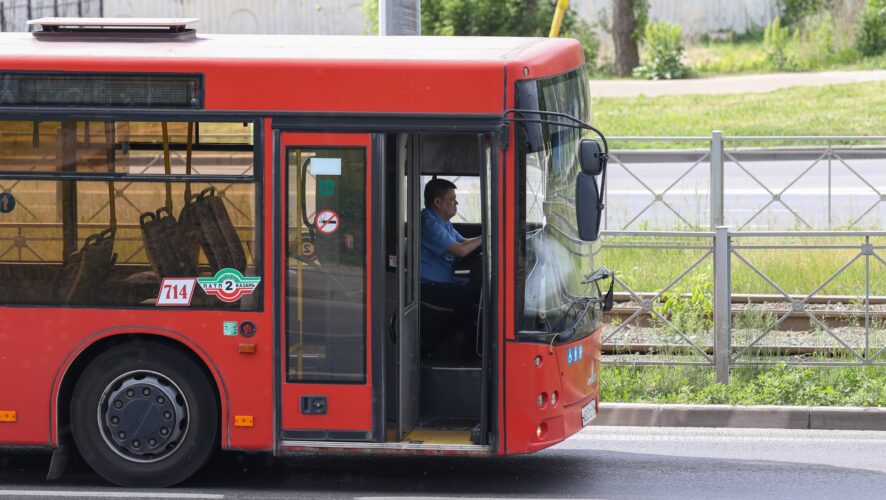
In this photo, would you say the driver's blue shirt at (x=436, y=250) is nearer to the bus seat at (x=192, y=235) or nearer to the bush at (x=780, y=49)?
the bus seat at (x=192, y=235)

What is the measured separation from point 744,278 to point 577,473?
4.58 meters

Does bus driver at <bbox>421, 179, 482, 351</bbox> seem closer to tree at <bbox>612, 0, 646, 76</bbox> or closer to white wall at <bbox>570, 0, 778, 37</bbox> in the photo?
tree at <bbox>612, 0, 646, 76</bbox>

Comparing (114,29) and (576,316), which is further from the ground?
(114,29)

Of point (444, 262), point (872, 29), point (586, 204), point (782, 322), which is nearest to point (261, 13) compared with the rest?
point (872, 29)

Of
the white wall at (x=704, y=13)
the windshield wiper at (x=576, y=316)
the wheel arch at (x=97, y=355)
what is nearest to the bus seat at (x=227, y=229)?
the wheel arch at (x=97, y=355)

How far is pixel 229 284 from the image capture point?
25.4ft

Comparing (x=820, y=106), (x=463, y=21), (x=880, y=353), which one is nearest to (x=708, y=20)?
(x=463, y=21)

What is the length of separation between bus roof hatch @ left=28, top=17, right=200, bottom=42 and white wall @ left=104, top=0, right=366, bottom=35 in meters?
26.5

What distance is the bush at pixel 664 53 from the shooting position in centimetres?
3177

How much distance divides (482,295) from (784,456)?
2594mm

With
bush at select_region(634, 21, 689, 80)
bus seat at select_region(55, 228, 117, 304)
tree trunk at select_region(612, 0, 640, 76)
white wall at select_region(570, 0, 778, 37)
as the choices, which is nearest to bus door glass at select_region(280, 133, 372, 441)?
bus seat at select_region(55, 228, 117, 304)

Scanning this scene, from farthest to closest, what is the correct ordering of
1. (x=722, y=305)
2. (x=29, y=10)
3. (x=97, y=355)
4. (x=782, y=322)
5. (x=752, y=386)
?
(x=29, y=10) → (x=782, y=322) → (x=722, y=305) → (x=752, y=386) → (x=97, y=355)

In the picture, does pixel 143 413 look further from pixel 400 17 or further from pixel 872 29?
pixel 872 29

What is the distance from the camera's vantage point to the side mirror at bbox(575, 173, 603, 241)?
749 centimetres
